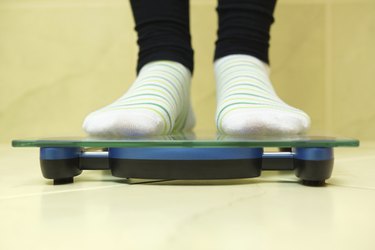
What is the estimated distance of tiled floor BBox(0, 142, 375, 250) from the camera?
268mm

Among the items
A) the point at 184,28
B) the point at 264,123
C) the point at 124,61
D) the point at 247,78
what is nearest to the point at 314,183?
the point at 264,123

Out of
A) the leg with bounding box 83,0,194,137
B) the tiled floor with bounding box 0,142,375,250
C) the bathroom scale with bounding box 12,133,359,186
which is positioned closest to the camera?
the tiled floor with bounding box 0,142,375,250

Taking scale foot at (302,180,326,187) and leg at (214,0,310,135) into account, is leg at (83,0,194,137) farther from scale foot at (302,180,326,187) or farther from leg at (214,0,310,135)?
scale foot at (302,180,326,187)

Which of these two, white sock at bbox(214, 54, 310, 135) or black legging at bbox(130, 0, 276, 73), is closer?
white sock at bbox(214, 54, 310, 135)

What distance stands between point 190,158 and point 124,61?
0.86 metres

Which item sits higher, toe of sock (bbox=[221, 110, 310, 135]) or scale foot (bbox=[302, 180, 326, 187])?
toe of sock (bbox=[221, 110, 310, 135])

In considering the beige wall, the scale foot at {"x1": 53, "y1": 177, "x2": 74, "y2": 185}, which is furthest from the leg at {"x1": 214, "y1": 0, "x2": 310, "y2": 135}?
the beige wall

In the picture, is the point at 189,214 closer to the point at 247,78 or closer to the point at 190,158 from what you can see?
the point at 190,158

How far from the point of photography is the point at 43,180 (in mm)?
502

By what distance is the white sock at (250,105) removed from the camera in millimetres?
495

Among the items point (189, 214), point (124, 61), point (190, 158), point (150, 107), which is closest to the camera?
point (189, 214)

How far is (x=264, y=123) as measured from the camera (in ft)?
1.61

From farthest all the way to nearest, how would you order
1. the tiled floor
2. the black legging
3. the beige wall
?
the beige wall
the black legging
the tiled floor

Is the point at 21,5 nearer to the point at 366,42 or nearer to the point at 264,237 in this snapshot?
the point at 366,42
